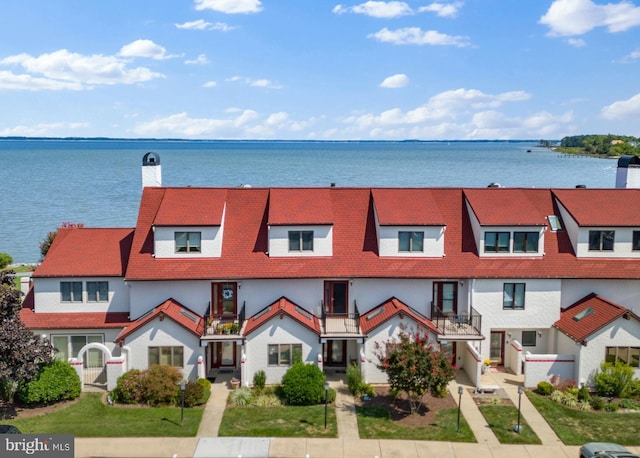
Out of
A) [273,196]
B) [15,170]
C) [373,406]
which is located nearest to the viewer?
[373,406]

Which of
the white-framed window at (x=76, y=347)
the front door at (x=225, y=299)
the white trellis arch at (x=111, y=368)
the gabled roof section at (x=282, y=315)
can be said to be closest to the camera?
the white trellis arch at (x=111, y=368)

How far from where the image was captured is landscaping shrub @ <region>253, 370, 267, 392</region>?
26797 mm

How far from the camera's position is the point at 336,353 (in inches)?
1153

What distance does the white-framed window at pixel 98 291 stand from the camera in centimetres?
2977

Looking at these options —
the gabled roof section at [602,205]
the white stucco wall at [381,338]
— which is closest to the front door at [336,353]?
the white stucco wall at [381,338]

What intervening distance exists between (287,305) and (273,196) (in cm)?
671

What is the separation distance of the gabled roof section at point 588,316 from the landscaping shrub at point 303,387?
12.5 meters

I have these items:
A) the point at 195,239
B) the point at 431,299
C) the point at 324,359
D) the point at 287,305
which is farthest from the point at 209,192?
the point at 431,299

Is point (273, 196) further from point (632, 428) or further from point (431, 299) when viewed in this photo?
point (632, 428)

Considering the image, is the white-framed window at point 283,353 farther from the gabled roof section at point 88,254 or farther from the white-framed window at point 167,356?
the gabled roof section at point 88,254

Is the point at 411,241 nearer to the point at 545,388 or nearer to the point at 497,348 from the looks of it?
the point at 497,348

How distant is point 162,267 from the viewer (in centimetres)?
2912

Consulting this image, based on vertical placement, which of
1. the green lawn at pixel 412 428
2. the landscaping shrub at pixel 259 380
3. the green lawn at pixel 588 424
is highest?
the landscaping shrub at pixel 259 380

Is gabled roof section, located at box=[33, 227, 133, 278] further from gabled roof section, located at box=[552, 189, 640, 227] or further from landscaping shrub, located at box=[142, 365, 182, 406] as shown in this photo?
gabled roof section, located at box=[552, 189, 640, 227]
